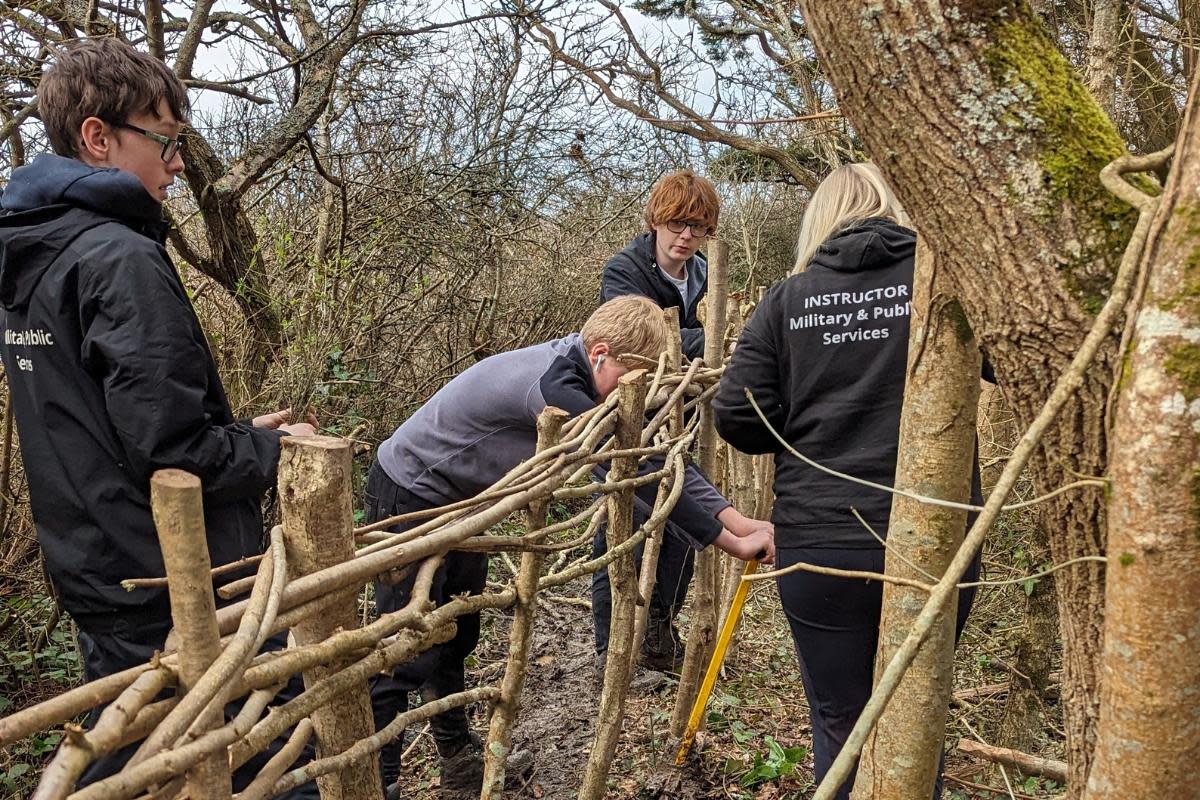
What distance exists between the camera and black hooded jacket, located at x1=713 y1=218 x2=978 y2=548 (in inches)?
76.2

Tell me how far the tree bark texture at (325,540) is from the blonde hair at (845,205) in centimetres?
135

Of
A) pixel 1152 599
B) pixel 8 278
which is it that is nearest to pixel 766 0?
pixel 8 278

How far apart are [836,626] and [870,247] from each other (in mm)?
886

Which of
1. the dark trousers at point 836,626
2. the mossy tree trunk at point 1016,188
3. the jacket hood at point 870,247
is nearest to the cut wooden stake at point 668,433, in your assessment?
the dark trousers at point 836,626

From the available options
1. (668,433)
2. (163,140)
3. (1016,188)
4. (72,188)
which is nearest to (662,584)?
(668,433)

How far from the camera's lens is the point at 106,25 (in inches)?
171

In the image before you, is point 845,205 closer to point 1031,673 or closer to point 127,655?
point 127,655

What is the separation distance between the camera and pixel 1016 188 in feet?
3.45

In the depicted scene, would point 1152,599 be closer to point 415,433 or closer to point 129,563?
point 129,563

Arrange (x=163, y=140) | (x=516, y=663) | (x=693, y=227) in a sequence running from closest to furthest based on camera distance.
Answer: (x=516, y=663) → (x=163, y=140) → (x=693, y=227)

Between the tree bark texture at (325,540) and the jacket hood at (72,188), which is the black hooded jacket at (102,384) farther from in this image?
the tree bark texture at (325,540)

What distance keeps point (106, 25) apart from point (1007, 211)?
4.73m

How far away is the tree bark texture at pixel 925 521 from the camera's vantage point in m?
1.32

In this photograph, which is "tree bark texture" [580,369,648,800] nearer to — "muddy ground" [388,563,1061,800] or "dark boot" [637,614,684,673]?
"muddy ground" [388,563,1061,800]
